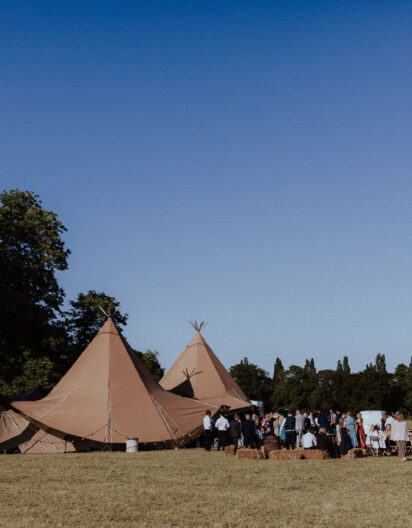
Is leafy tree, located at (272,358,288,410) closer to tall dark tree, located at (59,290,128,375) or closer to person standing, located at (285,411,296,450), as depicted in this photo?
tall dark tree, located at (59,290,128,375)

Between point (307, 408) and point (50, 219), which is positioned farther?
point (307, 408)

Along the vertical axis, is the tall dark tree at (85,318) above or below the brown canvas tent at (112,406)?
above

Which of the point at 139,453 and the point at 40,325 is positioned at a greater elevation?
the point at 40,325

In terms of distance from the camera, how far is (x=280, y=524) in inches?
322

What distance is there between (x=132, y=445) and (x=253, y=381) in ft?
261

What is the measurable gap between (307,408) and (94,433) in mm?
74902

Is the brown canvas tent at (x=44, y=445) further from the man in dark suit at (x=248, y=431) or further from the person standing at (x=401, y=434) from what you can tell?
the person standing at (x=401, y=434)

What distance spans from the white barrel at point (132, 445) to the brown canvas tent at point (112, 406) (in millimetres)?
411

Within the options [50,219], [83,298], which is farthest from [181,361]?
[50,219]

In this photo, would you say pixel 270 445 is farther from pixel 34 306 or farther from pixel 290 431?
pixel 34 306

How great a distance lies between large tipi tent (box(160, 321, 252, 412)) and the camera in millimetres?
33000

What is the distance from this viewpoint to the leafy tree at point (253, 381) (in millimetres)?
97000

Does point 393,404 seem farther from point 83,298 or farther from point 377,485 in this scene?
point 377,485

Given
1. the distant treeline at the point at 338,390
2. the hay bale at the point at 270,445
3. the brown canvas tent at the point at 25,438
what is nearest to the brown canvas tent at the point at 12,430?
the brown canvas tent at the point at 25,438
